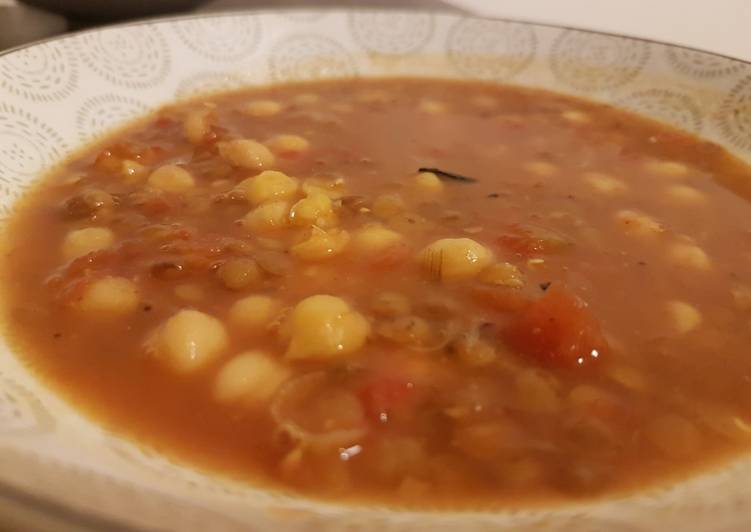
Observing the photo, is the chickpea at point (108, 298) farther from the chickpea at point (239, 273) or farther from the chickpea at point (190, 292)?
the chickpea at point (239, 273)

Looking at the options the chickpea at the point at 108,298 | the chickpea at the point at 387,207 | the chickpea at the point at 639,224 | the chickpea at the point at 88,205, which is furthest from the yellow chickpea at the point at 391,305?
the chickpea at the point at 88,205

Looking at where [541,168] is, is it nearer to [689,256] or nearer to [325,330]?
[689,256]

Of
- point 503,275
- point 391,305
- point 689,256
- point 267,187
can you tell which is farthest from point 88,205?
point 689,256

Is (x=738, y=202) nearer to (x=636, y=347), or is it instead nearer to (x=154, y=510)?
(x=636, y=347)

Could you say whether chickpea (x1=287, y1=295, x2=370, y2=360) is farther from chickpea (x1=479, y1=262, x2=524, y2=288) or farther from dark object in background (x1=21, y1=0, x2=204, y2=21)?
dark object in background (x1=21, y1=0, x2=204, y2=21)

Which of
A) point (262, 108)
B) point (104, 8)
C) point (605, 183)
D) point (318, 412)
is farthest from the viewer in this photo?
point (104, 8)

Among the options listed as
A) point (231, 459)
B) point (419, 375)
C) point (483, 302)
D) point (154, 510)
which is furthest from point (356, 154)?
point (154, 510)
